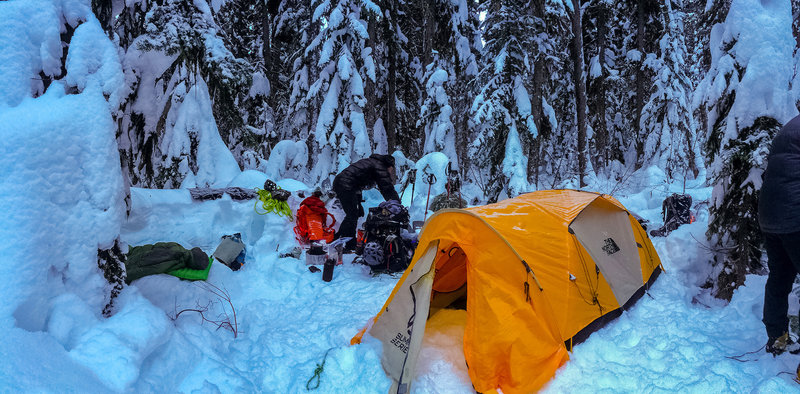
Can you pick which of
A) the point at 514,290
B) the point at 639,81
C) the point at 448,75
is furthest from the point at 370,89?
the point at 639,81

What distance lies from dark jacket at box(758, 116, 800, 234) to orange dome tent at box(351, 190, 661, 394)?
1.46 m

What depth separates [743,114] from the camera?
395 cm

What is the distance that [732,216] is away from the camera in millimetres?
4156

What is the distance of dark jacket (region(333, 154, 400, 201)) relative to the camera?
6828mm

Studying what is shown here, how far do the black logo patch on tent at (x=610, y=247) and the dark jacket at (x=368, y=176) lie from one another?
3.51m

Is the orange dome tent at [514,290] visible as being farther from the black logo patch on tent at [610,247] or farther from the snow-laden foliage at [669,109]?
the snow-laden foliage at [669,109]

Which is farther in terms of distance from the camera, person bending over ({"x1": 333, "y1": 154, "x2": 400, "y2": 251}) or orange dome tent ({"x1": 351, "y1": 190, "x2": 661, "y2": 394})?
person bending over ({"x1": 333, "y1": 154, "x2": 400, "y2": 251})

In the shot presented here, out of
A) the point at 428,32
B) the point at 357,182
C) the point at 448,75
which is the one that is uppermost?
the point at 428,32

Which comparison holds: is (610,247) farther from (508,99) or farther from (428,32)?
(428,32)

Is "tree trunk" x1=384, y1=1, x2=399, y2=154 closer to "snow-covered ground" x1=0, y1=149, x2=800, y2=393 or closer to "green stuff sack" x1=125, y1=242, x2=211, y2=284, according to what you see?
"snow-covered ground" x1=0, y1=149, x2=800, y2=393

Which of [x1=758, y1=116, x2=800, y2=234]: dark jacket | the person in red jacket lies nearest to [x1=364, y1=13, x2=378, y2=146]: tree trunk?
the person in red jacket

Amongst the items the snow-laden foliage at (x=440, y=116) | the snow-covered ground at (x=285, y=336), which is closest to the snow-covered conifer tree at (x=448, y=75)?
the snow-laden foliage at (x=440, y=116)

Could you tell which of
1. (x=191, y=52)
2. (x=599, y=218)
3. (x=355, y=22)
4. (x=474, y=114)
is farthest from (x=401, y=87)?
(x=599, y=218)

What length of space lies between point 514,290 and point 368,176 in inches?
160
